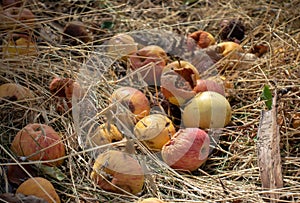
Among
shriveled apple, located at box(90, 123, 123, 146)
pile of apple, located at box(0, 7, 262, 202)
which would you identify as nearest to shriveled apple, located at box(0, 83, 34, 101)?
pile of apple, located at box(0, 7, 262, 202)

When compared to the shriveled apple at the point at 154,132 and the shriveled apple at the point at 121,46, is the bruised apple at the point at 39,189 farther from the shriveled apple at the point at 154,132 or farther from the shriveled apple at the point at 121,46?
the shriveled apple at the point at 121,46

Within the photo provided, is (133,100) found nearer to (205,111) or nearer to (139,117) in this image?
(139,117)

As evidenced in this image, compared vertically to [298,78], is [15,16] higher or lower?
higher

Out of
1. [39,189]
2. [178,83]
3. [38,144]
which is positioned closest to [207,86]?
[178,83]

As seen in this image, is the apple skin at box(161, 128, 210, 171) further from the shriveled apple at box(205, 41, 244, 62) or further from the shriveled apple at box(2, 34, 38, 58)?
the shriveled apple at box(2, 34, 38, 58)

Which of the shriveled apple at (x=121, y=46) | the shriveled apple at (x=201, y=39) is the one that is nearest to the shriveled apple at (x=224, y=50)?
the shriveled apple at (x=201, y=39)

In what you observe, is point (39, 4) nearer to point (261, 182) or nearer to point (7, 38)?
point (7, 38)

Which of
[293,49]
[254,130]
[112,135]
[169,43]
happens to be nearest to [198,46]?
[169,43]
